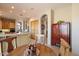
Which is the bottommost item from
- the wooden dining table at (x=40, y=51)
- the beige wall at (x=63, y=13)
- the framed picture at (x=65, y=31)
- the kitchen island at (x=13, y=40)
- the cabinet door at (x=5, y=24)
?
the wooden dining table at (x=40, y=51)

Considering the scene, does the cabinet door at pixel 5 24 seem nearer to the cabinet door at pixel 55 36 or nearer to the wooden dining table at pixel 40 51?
the wooden dining table at pixel 40 51

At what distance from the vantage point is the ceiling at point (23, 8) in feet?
7.43

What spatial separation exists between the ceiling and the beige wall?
60mm

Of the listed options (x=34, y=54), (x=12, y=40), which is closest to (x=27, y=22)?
(x=12, y=40)

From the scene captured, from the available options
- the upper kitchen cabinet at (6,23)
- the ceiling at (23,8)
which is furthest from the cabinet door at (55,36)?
the upper kitchen cabinet at (6,23)

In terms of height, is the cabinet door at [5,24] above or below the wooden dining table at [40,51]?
above

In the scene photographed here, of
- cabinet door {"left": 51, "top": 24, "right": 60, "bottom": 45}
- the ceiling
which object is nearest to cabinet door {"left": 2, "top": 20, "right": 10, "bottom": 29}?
the ceiling

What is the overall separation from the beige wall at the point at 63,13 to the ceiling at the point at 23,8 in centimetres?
6

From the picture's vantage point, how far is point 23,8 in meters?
2.29

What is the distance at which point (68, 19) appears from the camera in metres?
2.29

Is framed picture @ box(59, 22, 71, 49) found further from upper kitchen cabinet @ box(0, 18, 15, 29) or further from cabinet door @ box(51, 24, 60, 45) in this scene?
upper kitchen cabinet @ box(0, 18, 15, 29)

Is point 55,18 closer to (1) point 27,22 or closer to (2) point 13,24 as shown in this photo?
(1) point 27,22

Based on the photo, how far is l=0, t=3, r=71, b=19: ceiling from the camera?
226 cm

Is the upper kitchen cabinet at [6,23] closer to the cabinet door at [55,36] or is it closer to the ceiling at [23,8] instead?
the ceiling at [23,8]
